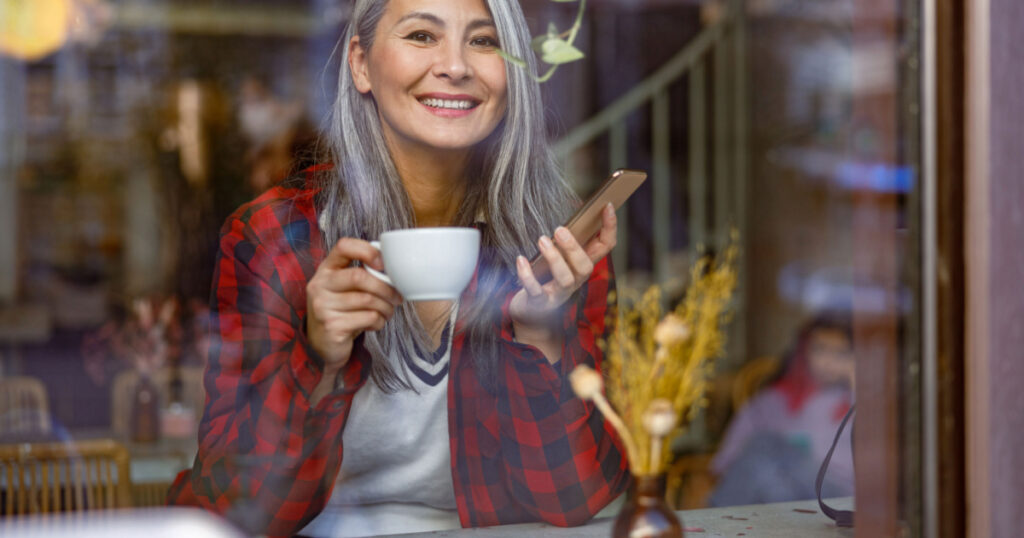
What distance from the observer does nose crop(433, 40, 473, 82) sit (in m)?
1.09

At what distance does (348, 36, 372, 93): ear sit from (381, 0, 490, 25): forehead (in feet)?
0.15

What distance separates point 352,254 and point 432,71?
25 cm

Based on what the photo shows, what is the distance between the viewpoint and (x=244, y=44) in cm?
341

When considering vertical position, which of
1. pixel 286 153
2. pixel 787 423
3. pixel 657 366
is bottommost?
pixel 787 423

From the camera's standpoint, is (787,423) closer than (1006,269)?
No

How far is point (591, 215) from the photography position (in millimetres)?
1088

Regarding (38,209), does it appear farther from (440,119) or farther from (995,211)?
(995,211)

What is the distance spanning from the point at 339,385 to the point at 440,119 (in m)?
0.34

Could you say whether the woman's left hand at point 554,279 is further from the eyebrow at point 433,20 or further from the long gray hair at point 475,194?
the eyebrow at point 433,20

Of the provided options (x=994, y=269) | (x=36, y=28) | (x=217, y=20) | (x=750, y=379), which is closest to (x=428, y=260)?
(x=994, y=269)

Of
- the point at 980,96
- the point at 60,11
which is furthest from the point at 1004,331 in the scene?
the point at 60,11

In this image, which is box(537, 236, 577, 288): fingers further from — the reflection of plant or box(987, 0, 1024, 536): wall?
box(987, 0, 1024, 536): wall

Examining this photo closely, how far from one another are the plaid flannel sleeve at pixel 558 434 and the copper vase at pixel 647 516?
0.23 metres

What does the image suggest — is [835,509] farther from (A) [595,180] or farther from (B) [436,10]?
(B) [436,10]
